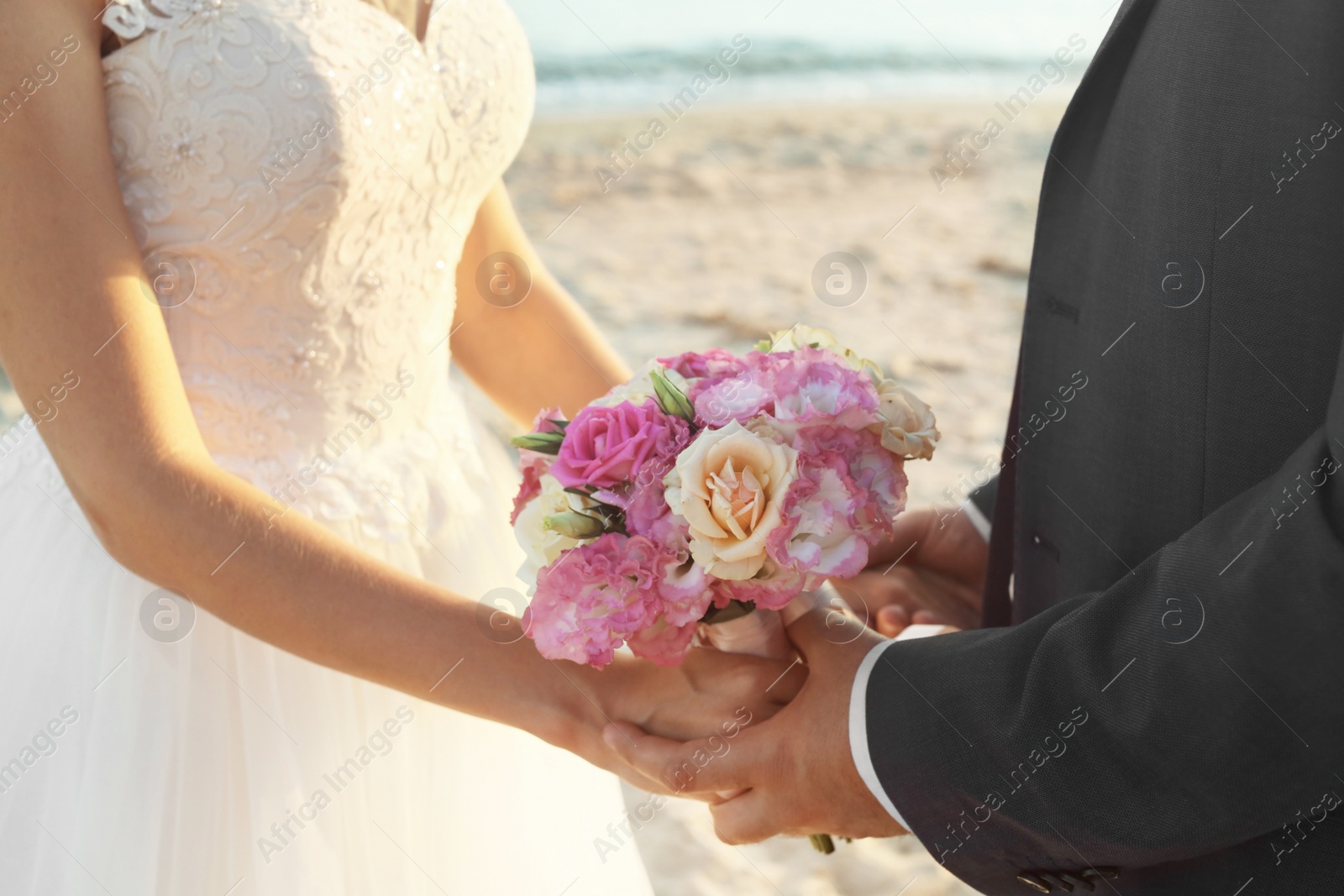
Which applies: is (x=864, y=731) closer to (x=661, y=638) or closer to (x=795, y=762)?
(x=795, y=762)

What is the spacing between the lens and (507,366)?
2.38m

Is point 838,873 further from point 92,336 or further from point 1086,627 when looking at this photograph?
point 92,336

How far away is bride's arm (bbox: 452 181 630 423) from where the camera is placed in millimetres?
2322

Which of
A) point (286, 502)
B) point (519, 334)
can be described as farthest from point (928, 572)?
point (286, 502)

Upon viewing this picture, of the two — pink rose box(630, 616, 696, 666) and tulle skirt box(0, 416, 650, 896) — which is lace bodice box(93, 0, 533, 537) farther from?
pink rose box(630, 616, 696, 666)

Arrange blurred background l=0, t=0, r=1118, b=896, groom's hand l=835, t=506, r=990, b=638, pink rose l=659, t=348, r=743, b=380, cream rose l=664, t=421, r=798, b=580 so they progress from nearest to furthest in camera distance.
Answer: cream rose l=664, t=421, r=798, b=580 → pink rose l=659, t=348, r=743, b=380 → groom's hand l=835, t=506, r=990, b=638 → blurred background l=0, t=0, r=1118, b=896

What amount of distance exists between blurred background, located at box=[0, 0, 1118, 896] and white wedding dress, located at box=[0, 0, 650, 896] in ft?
5.35

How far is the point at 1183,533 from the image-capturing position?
4.40 feet

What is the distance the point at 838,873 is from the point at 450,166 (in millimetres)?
2462

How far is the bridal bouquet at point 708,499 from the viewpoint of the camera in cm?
131

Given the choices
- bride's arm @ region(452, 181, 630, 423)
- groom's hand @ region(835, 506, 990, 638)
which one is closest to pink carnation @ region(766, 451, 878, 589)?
Result: groom's hand @ region(835, 506, 990, 638)

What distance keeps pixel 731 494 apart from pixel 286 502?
0.95m

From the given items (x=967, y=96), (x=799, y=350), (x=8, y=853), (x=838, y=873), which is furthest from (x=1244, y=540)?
(x=967, y=96)

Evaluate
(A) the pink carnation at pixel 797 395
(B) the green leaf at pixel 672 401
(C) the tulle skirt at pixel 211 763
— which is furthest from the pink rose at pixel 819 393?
(C) the tulle skirt at pixel 211 763
